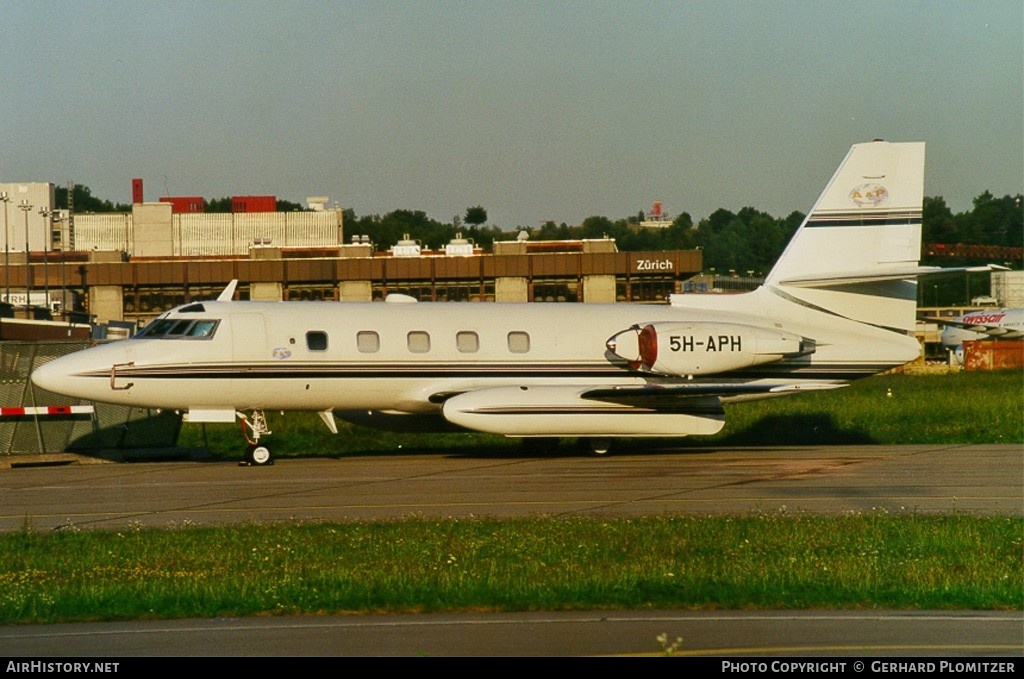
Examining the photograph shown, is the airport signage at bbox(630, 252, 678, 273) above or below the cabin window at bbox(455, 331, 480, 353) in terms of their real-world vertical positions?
above

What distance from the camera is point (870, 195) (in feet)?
94.3

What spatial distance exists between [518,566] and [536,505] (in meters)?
5.47

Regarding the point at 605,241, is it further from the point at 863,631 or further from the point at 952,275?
the point at 863,631

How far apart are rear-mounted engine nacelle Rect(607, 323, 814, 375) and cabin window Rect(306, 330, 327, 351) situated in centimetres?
590

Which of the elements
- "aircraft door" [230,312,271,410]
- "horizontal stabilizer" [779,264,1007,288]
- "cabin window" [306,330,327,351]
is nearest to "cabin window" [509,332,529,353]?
"cabin window" [306,330,327,351]

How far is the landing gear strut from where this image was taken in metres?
25.2

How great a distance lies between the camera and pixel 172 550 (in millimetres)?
14820

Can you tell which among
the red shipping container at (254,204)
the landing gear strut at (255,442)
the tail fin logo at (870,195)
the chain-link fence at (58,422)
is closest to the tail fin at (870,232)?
the tail fin logo at (870,195)

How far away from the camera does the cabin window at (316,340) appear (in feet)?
84.6

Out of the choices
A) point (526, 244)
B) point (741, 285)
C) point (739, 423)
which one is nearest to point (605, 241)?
point (526, 244)

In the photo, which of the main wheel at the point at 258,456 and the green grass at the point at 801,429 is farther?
the green grass at the point at 801,429

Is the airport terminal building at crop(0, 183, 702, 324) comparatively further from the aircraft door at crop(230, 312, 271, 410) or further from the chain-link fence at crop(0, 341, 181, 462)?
the aircraft door at crop(230, 312, 271, 410)

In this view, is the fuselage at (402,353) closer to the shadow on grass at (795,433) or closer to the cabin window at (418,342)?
the cabin window at (418,342)

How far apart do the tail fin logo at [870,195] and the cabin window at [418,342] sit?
9937mm
